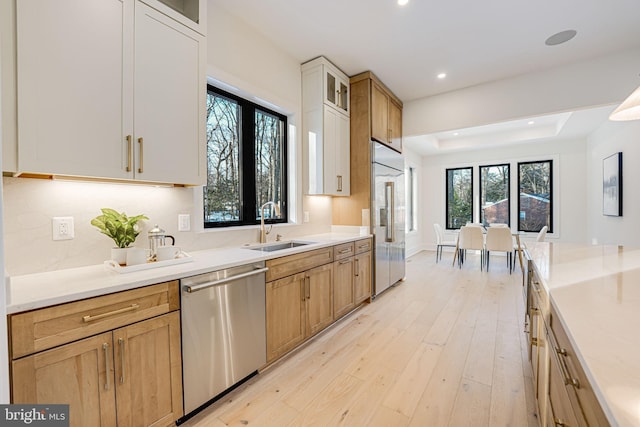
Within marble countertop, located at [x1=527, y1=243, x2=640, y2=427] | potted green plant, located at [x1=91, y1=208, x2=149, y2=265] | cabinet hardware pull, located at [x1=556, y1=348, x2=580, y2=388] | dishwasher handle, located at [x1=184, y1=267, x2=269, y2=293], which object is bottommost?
cabinet hardware pull, located at [x1=556, y1=348, x2=580, y2=388]

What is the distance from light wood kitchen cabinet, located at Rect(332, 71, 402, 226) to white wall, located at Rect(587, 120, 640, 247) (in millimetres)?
3169

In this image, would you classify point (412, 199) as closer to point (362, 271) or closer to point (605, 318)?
point (362, 271)

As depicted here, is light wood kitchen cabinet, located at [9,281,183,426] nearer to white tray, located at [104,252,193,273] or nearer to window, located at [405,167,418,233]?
white tray, located at [104,252,193,273]

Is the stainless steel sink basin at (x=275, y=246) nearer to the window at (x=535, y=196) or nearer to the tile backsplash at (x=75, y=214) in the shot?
the tile backsplash at (x=75, y=214)

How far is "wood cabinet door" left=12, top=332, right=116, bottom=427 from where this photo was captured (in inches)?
40.3

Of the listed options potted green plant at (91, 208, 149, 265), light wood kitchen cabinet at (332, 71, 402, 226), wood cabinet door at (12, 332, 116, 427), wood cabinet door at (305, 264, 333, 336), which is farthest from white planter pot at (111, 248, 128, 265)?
light wood kitchen cabinet at (332, 71, 402, 226)

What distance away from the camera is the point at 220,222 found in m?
2.42

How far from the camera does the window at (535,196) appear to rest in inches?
241

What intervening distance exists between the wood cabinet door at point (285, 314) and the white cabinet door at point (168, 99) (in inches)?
38.5

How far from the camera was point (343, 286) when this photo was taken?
2.88 m

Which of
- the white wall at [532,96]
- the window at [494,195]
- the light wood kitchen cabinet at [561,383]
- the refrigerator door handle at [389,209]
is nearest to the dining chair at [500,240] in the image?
the window at [494,195]

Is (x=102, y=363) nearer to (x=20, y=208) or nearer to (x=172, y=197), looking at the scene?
(x=20, y=208)

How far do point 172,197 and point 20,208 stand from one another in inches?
29.8

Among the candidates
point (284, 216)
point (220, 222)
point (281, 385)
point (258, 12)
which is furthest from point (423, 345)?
point (258, 12)
